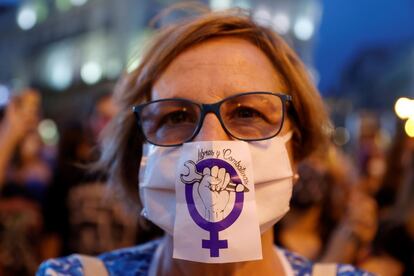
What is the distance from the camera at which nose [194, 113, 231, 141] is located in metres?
1.45

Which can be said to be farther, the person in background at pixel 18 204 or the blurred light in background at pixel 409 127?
the blurred light in background at pixel 409 127

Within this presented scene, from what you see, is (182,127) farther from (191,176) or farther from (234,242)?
(234,242)

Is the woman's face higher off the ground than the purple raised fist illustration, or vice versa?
the woman's face

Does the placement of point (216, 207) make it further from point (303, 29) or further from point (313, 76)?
point (303, 29)

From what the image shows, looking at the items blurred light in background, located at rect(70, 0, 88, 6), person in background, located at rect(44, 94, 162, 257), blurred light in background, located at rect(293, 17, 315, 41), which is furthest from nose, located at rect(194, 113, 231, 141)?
blurred light in background, located at rect(70, 0, 88, 6)

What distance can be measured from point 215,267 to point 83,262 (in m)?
0.45

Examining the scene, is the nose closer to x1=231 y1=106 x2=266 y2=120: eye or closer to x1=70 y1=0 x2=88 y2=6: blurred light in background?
x1=231 y1=106 x2=266 y2=120: eye

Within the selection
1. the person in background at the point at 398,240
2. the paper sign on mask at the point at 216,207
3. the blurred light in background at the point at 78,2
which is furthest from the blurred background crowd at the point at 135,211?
the blurred light in background at the point at 78,2

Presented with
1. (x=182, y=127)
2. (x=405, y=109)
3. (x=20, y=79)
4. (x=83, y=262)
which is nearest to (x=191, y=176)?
(x=182, y=127)

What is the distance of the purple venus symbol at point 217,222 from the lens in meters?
1.35

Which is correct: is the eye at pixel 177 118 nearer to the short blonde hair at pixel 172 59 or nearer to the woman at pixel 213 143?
Answer: the woman at pixel 213 143

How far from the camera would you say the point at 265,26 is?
1777mm

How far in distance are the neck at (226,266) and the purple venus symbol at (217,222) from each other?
162mm

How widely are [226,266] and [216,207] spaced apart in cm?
24
